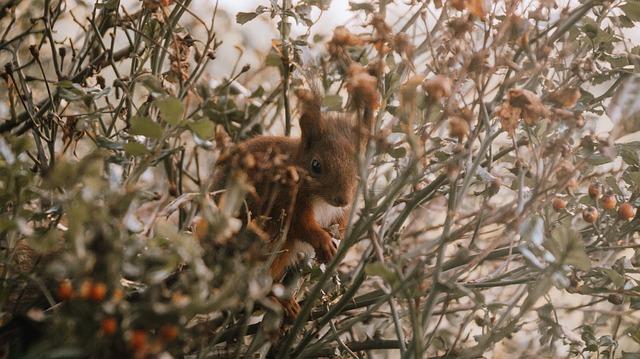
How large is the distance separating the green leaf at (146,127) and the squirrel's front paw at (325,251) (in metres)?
0.74

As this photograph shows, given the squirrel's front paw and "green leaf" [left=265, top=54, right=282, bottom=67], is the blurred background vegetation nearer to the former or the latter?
"green leaf" [left=265, top=54, right=282, bottom=67]

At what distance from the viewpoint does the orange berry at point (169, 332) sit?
61 centimetres

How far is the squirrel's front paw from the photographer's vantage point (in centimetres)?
160

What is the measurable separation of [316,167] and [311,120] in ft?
0.47

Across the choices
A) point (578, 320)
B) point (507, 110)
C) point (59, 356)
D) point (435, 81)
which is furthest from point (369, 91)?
point (578, 320)

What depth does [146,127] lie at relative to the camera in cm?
92

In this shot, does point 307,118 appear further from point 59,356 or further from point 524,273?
point 59,356

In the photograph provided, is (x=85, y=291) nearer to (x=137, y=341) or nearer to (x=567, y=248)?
(x=137, y=341)

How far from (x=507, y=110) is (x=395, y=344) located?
1.59 feet

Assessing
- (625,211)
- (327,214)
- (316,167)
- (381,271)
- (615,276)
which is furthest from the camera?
(327,214)

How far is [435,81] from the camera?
0.91 m

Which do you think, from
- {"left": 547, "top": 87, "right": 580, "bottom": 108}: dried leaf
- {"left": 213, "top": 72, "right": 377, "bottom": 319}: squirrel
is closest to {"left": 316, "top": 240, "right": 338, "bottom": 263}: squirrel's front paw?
{"left": 213, "top": 72, "right": 377, "bottom": 319}: squirrel

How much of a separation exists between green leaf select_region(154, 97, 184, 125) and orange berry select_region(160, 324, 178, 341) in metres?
0.35

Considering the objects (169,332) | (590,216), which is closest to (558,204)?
(590,216)
